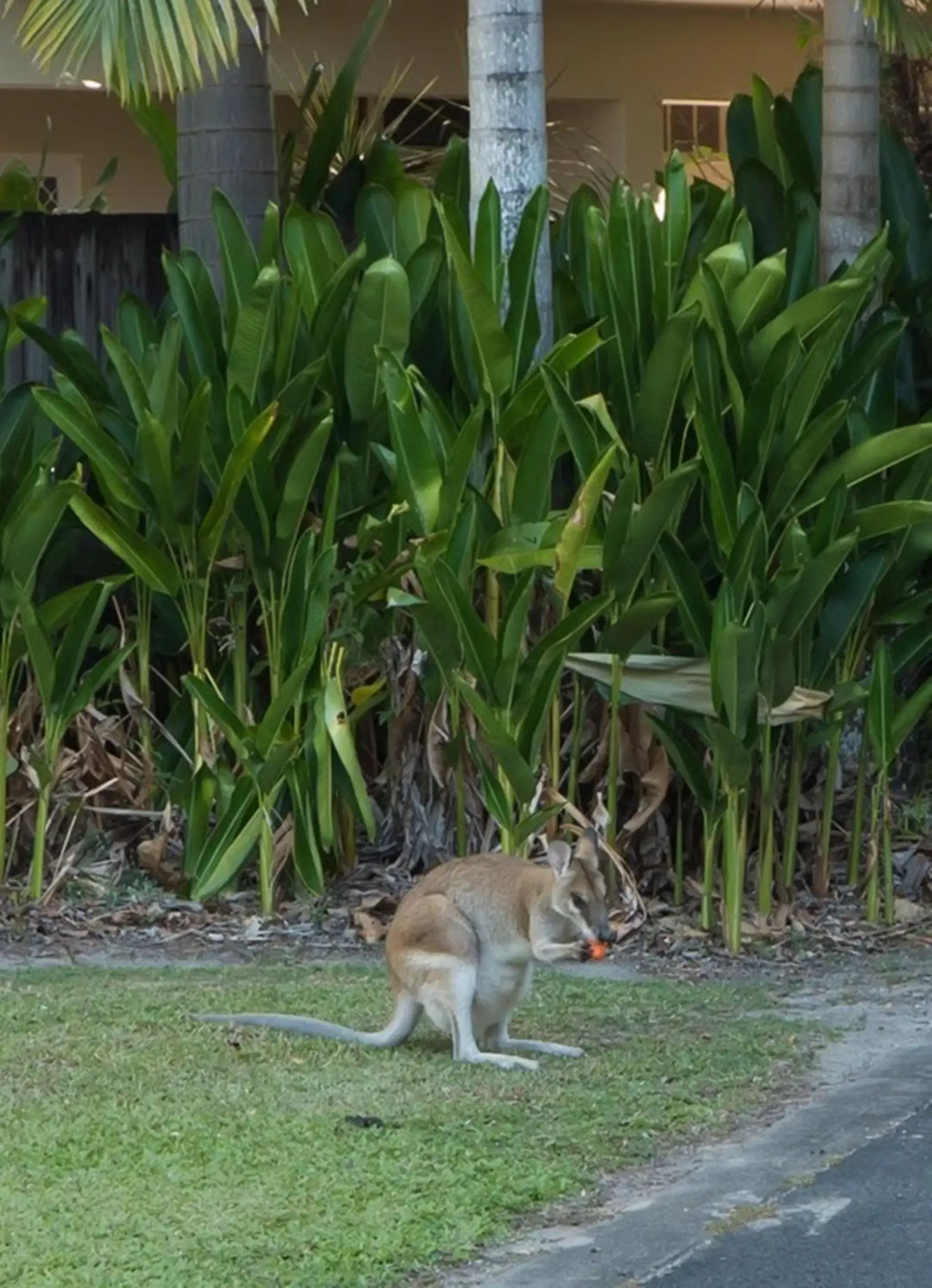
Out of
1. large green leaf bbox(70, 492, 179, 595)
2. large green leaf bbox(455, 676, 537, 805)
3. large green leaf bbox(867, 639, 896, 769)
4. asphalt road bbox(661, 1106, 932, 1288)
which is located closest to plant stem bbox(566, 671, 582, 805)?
large green leaf bbox(455, 676, 537, 805)

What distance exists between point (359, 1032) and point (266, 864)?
6.44 ft

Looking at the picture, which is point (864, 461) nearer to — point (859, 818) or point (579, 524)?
point (579, 524)

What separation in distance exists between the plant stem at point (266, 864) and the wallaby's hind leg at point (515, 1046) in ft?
6.98

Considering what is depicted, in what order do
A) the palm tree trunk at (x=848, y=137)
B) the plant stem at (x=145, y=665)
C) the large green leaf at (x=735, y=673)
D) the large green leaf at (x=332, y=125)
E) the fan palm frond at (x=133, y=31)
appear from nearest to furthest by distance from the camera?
1. the fan palm frond at (x=133, y=31)
2. the large green leaf at (x=735, y=673)
3. the plant stem at (x=145, y=665)
4. the palm tree trunk at (x=848, y=137)
5. the large green leaf at (x=332, y=125)

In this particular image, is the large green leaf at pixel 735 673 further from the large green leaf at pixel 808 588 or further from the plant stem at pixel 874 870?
the plant stem at pixel 874 870

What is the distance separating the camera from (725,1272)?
5070 millimetres

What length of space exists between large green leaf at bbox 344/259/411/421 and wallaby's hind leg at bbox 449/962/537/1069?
281 cm

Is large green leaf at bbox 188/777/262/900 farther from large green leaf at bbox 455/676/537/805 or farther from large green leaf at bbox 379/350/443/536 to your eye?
large green leaf at bbox 379/350/443/536

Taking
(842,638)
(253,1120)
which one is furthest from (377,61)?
(253,1120)

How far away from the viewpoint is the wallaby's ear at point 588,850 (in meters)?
6.56

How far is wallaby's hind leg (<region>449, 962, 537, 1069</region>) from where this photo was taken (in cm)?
650

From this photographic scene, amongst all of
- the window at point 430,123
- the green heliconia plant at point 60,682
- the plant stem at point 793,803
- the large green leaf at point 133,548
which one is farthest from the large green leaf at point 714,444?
the window at point 430,123

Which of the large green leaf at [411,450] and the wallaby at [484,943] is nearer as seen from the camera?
the wallaby at [484,943]

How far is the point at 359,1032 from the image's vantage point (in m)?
6.90
